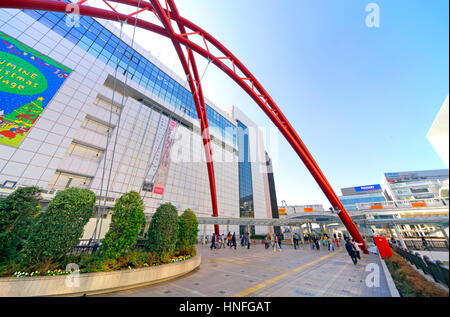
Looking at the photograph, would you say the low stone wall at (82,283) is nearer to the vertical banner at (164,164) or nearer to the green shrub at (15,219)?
the green shrub at (15,219)

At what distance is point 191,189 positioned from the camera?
95.5ft

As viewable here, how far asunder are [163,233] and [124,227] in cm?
194

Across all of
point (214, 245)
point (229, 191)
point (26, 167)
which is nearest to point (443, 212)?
point (214, 245)

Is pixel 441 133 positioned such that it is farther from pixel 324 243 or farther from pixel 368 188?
pixel 368 188

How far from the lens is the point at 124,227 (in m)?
6.82

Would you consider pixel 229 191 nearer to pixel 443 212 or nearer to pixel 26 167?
pixel 26 167

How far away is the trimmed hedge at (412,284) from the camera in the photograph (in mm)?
2682

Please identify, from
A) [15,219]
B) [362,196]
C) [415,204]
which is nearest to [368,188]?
[362,196]

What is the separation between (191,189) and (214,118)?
19208mm

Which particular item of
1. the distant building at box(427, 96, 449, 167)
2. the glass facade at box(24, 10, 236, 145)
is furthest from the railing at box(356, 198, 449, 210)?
the glass facade at box(24, 10, 236, 145)

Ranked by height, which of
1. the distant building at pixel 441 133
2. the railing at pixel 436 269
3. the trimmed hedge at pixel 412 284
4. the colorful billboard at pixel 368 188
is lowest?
the trimmed hedge at pixel 412 284

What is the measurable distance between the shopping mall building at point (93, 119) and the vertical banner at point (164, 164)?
0.15 m

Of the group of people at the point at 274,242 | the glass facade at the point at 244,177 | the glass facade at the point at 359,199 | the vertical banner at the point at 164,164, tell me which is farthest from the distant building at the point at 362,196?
the vertical banner at the point at 164,164

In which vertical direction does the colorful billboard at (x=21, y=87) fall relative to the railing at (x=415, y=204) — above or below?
above
